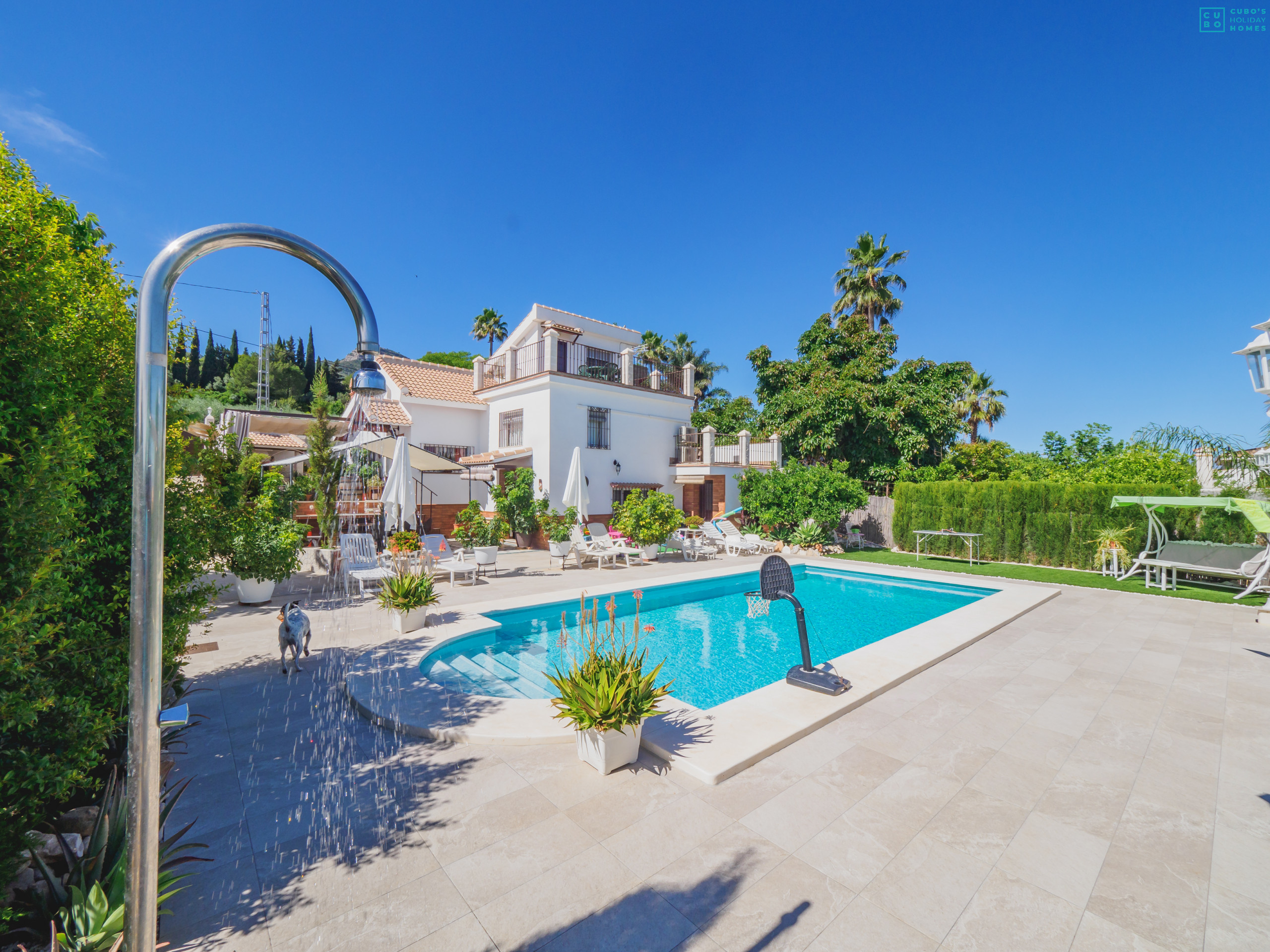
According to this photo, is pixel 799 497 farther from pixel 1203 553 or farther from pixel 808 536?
pixel 1203 553

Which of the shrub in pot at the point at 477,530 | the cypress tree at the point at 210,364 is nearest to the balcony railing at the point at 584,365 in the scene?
the shrub in pot at the point at 477,530

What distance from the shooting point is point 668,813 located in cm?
338

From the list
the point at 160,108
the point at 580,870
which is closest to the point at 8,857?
the point at 580,870

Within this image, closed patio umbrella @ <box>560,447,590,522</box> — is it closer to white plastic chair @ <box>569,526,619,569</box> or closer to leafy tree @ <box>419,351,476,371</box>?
white plastic chair @ <box>569,526,619,569</box>

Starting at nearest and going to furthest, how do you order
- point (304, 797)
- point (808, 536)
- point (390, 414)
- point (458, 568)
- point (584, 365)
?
point (304, 797) < point (458, 568) < point (808, 536) < point (390, 414) < point (584, 365)

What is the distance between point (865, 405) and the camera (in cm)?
1992

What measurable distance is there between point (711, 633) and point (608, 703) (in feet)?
17.8

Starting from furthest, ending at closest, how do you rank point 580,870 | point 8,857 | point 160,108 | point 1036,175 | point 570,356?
1. point 570,356
2. point 1036,175
3. point 160,108
4. point 580,870
5. point 8,857

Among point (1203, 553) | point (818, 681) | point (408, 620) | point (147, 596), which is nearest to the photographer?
point (147, 596)

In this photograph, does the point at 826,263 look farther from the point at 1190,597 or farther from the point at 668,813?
the point at 668,813

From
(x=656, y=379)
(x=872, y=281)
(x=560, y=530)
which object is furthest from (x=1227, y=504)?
(x=872, y=281)

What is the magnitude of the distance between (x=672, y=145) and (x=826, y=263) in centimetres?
1202

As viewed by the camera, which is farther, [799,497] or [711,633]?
[799,497]

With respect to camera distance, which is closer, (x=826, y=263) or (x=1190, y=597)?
(x=1190, y=597)
